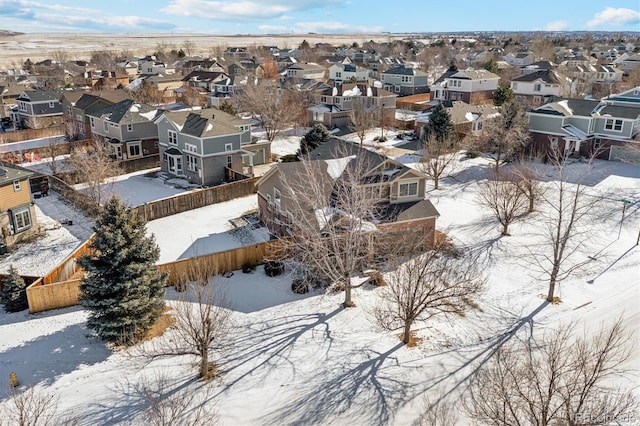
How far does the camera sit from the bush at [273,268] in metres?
26.7

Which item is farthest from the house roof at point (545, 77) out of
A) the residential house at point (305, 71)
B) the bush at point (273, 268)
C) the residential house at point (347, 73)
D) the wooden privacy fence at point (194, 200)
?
the bush at point (273, 268)

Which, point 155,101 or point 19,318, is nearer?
point 19,318

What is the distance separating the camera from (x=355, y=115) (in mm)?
58062

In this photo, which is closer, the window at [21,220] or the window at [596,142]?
the window at [21,220]

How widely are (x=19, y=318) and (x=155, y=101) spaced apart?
65096mm

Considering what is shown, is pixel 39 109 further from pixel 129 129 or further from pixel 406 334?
pixel 406 334

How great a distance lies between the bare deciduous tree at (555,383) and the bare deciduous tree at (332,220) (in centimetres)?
743

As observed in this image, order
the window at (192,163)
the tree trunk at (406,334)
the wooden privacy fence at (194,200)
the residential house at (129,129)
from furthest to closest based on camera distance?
the residential house at (129,129) < the window at (192,163) < the wooden privacy fence at (194,200) < the tree trunk at (406,334)

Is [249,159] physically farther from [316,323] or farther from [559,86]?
[559,86]

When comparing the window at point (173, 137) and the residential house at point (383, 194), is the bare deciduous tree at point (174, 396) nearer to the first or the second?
the residential house at point (383, 194)

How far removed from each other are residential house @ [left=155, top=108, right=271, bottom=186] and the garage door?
112 ft

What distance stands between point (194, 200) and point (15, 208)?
1139 centimetres

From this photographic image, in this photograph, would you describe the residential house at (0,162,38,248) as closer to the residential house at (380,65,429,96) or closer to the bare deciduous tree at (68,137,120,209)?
the bare deciduous tree at (68,137,120,209)

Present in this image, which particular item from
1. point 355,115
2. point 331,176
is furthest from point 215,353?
point 355,115
